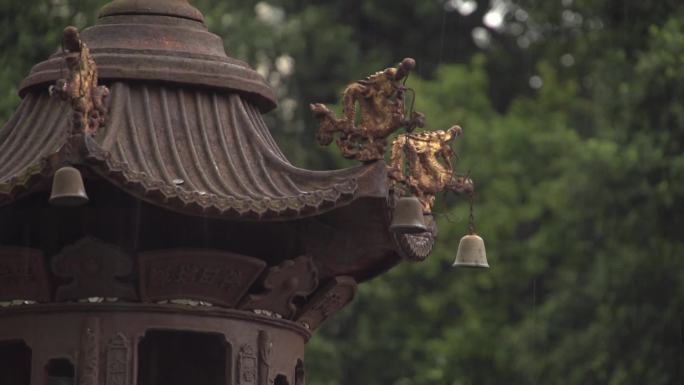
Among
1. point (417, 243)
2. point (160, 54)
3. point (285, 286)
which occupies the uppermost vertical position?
point (160, 54)

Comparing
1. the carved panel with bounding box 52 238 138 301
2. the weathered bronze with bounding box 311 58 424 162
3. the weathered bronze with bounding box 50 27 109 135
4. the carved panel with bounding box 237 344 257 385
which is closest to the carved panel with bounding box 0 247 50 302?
the carved panel with bounding box 52 238 138 301

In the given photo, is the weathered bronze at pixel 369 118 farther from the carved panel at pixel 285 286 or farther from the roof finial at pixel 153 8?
the roof finial at pixel 153 8

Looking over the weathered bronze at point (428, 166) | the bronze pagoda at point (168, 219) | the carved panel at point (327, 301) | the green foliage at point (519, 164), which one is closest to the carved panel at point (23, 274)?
the bronze pagoda at point (168, 219)

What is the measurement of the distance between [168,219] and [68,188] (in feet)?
5.12

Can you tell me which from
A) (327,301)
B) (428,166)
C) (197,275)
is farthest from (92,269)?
(428,166)

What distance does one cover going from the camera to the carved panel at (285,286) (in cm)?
1661

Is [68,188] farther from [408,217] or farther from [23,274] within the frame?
[408,217]

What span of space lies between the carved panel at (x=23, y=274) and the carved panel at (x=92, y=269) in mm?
134

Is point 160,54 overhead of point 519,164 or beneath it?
beneath

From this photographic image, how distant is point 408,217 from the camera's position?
16.1 metres

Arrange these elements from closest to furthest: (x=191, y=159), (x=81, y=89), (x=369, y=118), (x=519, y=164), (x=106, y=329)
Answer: (x=81, y=89) < (x=106, y=329) < (x=369, y=118) < (x=191, y=159) < (x=519, y=164)

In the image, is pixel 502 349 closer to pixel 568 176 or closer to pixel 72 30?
pixel 568 176

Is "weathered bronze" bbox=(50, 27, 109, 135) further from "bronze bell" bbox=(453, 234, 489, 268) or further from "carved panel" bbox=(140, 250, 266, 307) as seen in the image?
"bronze bell" bbox=(453, 234, 489, 268)

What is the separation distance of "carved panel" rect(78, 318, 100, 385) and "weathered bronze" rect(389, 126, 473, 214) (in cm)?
235
